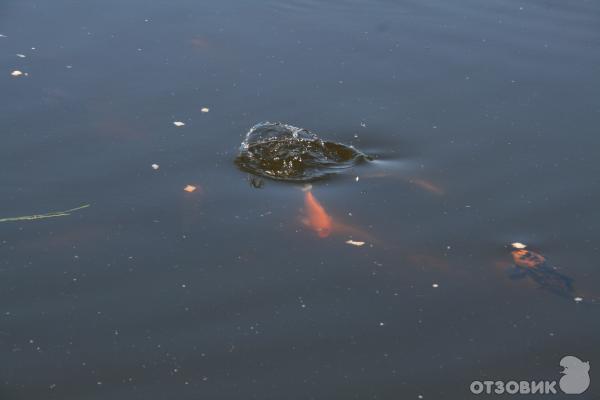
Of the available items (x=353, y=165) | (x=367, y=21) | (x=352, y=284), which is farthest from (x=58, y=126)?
(x=367, y=21)

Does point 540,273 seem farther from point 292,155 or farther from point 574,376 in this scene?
point 292,155

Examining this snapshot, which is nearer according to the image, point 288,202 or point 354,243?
point 354,243

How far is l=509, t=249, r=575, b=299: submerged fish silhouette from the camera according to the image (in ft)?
14.6

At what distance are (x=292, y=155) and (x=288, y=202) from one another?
45 centimetres

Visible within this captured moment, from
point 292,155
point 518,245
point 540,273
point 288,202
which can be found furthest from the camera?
point 292,155

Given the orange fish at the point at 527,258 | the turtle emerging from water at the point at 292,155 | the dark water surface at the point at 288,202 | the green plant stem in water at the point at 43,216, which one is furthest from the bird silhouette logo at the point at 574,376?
the green plant stem in water at the point at 43,216

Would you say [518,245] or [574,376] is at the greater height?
[518,245]

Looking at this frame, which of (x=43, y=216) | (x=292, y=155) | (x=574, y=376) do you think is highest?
(x=292, y=155)

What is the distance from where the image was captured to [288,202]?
198 inches

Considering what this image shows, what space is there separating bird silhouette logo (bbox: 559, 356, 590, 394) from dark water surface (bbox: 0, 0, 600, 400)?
0.09 meters

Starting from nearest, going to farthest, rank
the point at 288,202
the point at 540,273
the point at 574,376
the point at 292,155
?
the point at 574,376 → the point at 540,273 → the point at 288,202 → the point at 292,155

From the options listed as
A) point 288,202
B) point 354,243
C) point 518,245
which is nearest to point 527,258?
point 518,245

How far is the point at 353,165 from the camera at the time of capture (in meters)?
5.37

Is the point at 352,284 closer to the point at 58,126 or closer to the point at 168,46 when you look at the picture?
the point at 58,126
